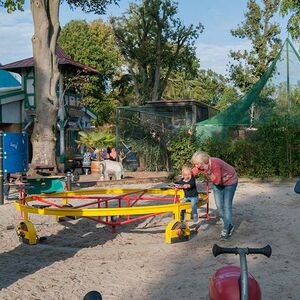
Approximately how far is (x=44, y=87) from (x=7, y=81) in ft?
60.4

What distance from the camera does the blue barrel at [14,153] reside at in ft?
45.3

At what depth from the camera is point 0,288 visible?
5.65 metres

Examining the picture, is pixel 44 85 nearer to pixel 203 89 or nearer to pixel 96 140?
pixel 96 140

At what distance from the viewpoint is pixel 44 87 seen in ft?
57.7

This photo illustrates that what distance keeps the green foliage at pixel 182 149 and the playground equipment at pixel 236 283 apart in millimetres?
17061

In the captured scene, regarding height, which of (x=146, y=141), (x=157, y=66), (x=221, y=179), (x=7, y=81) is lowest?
(x=221, y=179)

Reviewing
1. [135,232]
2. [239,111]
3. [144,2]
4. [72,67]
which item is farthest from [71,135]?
[135,232]

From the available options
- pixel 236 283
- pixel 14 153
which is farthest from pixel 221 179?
pixel 14 153

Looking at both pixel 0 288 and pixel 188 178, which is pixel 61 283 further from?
pixel 188 178

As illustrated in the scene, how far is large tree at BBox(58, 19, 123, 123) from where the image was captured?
43375 mm

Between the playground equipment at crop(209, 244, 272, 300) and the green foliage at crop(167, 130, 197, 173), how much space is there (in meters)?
17.1

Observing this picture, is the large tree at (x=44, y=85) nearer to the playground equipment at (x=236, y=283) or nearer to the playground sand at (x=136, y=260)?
the playground sand at (x=136, y=260)

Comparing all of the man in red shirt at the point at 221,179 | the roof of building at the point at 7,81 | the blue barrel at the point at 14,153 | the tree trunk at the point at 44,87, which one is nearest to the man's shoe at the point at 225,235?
the man in red shirt at the point at 221,179

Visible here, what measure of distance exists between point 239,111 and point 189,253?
41.9 ft
